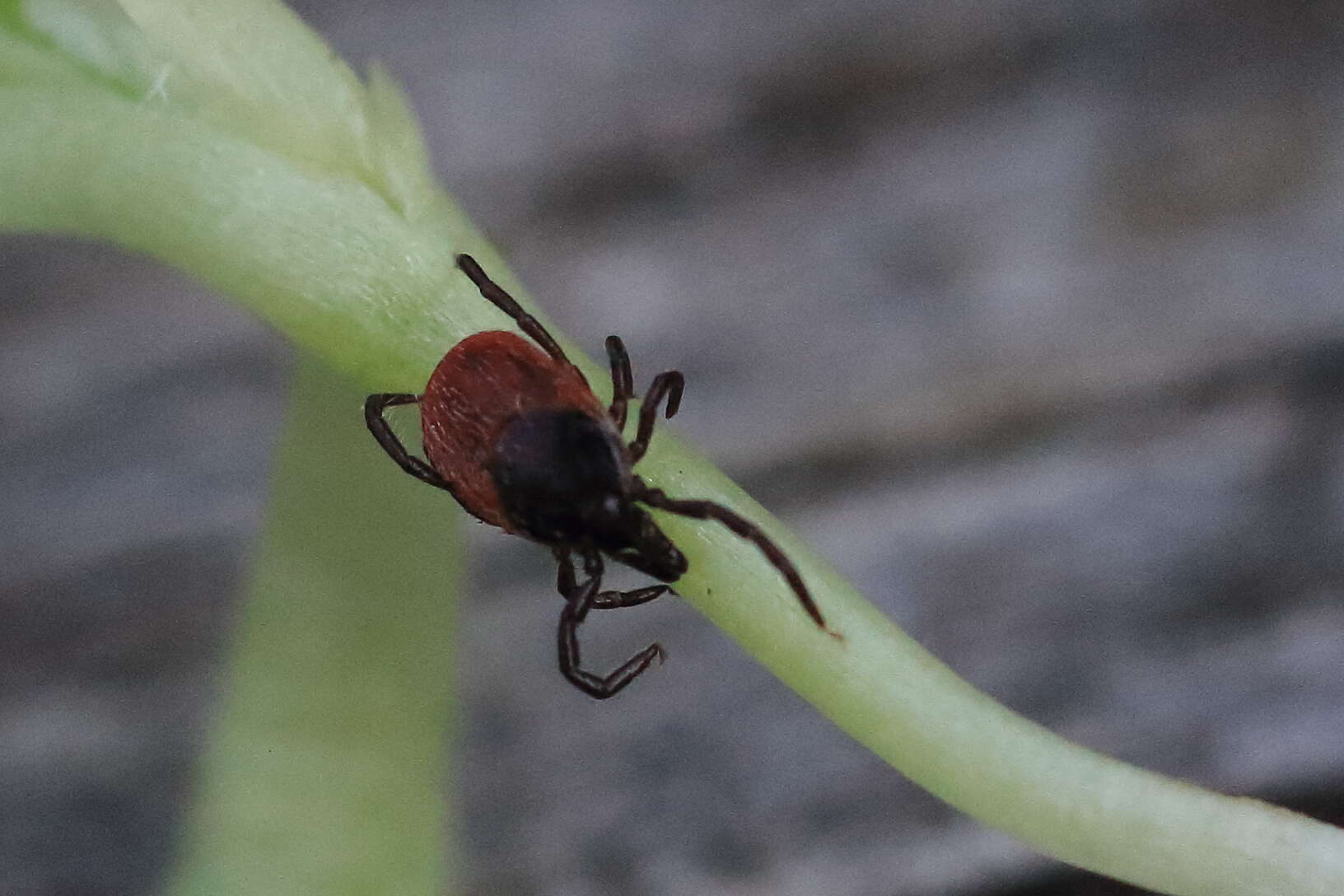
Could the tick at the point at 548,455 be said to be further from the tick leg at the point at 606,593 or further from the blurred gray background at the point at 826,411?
the blurred gray background at the point at 826,411

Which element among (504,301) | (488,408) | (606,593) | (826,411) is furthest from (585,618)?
(826,411)

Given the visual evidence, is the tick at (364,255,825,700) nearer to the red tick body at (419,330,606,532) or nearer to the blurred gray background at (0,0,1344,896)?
the red tick body at (419,330,606,532)

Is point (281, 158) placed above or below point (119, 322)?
above

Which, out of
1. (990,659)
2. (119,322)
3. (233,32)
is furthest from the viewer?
(119,322)

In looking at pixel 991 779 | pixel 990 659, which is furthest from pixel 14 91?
pixel 990 659

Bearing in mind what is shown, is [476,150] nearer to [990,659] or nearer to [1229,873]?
[990,659]

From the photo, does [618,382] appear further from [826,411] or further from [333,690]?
[826,411]

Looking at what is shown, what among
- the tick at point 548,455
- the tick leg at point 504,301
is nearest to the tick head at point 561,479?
the tick at point 548,455
